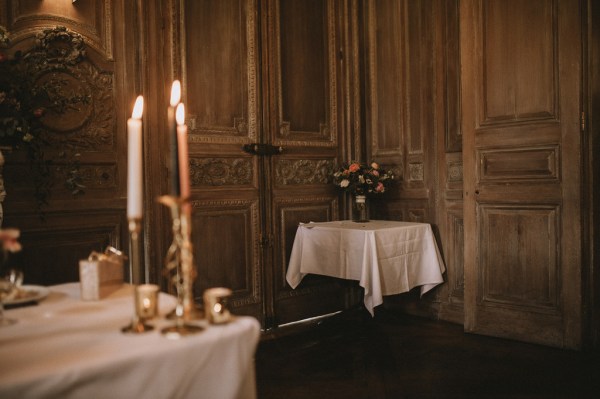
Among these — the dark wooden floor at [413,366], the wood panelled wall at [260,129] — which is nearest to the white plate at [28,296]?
the dark wooden floor at [413,366]

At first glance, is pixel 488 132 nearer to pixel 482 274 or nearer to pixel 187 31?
pixel 482 274

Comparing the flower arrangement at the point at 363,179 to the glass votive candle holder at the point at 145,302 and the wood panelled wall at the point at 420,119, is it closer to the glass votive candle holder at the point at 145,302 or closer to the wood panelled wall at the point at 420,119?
the wood panelled wall at the point at 420,119

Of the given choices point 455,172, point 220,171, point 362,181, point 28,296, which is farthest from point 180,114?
point 455,172

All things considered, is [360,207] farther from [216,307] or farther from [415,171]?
[216,307]

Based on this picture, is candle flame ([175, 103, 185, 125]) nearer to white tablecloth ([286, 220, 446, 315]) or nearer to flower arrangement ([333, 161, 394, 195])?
white tablecloth ([286, 220, 446, 315])

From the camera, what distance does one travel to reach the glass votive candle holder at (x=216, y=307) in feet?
3.97

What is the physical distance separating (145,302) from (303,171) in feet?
10.4

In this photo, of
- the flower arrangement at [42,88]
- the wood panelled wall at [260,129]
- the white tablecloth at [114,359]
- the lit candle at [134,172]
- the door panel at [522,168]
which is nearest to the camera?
the white tablecloth at [114,359]

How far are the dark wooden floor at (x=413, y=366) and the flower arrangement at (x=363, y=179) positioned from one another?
0.97 m

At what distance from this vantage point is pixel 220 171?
3.84 metres

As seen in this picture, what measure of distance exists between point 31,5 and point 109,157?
94 cm

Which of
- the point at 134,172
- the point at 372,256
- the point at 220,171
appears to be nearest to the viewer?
the point at 134,172

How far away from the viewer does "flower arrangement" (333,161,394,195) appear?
408cm

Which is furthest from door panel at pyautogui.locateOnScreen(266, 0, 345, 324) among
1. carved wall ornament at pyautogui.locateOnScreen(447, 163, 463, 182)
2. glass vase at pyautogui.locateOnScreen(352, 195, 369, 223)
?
carved wall ornament at pyautogui.locateOnScreen(447, 163, 463, 182)
